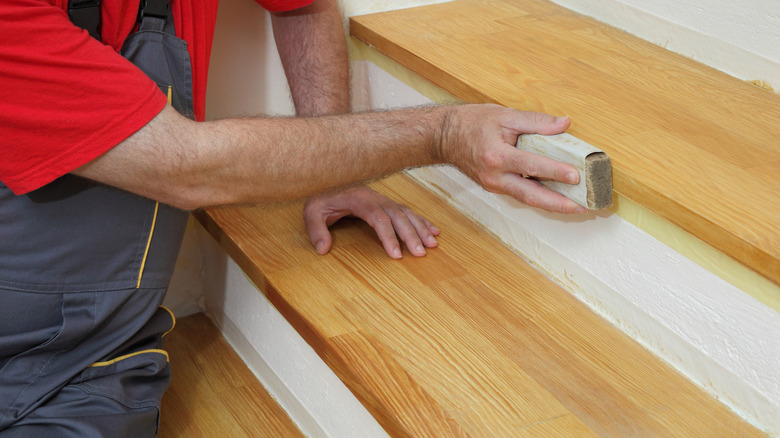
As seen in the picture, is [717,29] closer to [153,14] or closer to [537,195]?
[537,195]

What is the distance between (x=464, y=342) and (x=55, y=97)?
567mm

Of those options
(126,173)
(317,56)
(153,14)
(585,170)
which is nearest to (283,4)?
(317,56)

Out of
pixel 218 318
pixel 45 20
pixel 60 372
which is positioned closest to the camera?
pixel 45 20

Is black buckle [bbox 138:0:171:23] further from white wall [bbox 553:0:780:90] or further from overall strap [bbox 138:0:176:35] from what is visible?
white wall [bbox 553:0:780:90]

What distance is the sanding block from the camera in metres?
0.90

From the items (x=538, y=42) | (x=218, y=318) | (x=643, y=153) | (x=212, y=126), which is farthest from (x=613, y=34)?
(x=218, y=318)

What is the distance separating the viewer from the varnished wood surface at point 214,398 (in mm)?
1248

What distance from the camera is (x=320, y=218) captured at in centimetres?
120

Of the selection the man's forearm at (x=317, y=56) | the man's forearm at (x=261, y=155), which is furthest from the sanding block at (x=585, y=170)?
the man's forearm at (x=317, y=56)

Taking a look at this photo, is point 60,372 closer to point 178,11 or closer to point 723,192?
point 178,11

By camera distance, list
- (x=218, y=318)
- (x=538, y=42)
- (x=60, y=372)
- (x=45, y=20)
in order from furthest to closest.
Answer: (x=218, y=318) < (x=538, y=42) < (x=60, y=372) < (x=45, y=20)

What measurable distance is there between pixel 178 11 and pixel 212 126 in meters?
0.24

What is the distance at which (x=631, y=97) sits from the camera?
3.63ft

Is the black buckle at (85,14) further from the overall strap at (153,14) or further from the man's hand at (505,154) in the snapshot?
the man's hand at (505,154)
